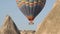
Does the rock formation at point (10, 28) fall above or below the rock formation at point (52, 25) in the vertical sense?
below

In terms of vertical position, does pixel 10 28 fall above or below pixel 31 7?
above

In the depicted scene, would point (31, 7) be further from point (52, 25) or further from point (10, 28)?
point (52, 25)

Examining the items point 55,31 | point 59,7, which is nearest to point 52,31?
point 55,31

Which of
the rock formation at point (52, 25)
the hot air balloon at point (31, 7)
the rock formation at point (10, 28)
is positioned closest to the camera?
the rock formation at point (52, 25)

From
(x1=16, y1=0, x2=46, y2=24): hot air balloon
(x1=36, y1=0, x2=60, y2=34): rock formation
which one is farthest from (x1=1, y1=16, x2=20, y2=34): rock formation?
(x1=16, y1=0, x2=46, y2=24): hot air balloon

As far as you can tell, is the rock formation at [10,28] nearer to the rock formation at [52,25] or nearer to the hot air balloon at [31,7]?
the rock formation at [52,25]

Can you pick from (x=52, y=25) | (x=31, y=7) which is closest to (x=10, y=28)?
(x=52, y=25)

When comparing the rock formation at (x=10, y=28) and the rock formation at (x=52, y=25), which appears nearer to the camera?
the rock formation at (x=52, y=25)

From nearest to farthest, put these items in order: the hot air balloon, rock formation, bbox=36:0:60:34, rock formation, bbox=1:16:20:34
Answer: rock formation, bbox=36:0:60:34
rock formation, bbox=1:16:20:34
the hot air balloon

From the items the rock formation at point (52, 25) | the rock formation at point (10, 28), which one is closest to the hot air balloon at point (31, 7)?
the rock formation at point (10, 28)

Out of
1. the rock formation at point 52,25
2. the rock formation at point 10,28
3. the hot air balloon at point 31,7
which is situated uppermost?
the rock formation at point 52,25

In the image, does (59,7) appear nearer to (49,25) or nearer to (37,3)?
(49,25)

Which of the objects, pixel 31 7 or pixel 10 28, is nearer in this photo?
pixel 10 28

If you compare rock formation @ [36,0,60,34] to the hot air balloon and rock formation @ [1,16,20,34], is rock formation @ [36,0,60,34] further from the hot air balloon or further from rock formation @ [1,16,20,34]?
the hot air balloon
